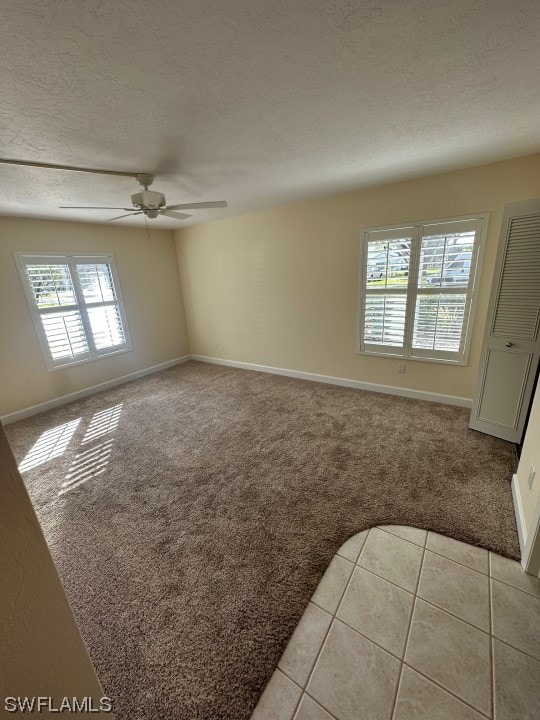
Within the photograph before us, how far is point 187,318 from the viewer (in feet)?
18.4

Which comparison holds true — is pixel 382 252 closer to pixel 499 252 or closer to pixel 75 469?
pixel 499 252

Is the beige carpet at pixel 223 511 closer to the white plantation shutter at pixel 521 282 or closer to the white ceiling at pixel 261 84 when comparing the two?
the white plantation shutter at pixel 521 282

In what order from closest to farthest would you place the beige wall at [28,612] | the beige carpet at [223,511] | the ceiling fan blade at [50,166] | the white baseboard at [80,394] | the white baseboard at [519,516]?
the beige wall at [28,612]
the beige carpet at [223,511]
the white baseboard at [519,516]
the ceiling fan blade at [50,166]
the white baseboard at [80,394]

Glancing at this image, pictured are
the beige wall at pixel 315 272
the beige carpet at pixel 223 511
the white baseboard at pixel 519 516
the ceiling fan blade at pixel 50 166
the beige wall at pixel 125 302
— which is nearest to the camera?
the beige carpet at pixel 223 511

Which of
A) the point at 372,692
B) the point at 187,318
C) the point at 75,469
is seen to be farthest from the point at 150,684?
the point at 187,318

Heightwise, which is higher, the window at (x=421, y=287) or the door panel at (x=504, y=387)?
the window at (x=421, y=287)

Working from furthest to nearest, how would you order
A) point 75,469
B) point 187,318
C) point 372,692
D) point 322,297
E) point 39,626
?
point 187,318 → point 322,297 → point 75,469 → point 372,692 → point 39,626

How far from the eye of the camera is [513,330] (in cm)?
234

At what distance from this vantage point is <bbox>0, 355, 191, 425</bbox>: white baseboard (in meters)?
3.61

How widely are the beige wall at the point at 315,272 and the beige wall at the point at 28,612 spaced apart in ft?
11.7

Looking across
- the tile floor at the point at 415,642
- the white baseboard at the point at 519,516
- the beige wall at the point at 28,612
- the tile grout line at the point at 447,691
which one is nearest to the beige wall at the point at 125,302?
the beige wall at the point at 28,612

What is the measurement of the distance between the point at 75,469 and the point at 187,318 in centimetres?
353

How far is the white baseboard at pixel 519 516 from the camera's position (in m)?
1.60

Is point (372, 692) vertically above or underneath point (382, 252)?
underneath
